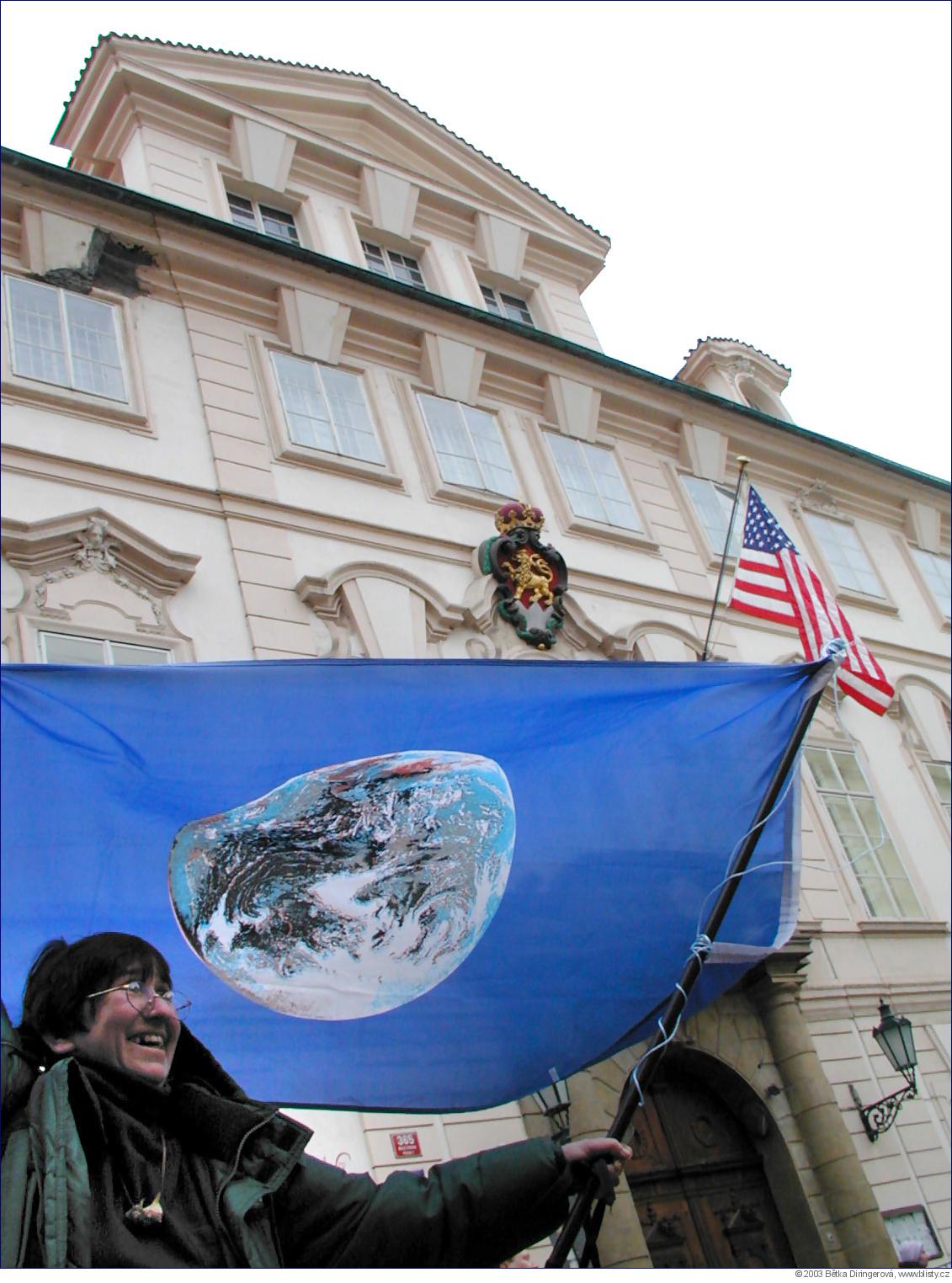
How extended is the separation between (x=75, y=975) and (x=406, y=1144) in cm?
485

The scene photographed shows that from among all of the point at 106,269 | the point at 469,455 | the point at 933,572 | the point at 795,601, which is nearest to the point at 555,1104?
the point at 795,601

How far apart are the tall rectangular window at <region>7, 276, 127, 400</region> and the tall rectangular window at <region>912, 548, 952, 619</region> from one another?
11.7 m

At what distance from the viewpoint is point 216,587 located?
9.20 metres

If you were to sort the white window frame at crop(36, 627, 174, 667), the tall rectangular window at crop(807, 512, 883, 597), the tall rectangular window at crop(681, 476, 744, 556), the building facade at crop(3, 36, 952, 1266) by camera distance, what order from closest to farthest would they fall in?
1. the white window frame at crop(36, 627, 174, 667)
2. the building facade at crop(3, 36, 952, 1266)
3. the tall rectangular window at crop(681, 476, 744, 556)
4. the tall rectangular window at crop(807, 512, 883, 597)

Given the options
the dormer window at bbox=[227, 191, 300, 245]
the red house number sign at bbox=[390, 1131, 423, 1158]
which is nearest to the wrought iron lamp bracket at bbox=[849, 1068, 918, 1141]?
the red house number sign at bbox=[390, 1131, 423, 1158]

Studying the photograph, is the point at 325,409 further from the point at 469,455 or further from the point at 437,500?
the point at 469,455

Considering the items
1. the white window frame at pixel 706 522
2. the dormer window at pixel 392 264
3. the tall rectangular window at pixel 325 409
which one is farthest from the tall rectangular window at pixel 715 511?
the tall rectangular window at pixel 325 409

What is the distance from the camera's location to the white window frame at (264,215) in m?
13.5

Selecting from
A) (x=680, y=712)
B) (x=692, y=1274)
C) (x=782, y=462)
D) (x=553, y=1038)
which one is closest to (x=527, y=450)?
(x=782, y=462)

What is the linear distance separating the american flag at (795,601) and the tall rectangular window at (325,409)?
12.8 ft

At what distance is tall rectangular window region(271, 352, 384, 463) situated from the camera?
1101 cm

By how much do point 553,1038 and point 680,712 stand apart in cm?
172

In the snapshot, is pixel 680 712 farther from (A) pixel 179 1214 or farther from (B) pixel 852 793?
(B) pixel 852 793

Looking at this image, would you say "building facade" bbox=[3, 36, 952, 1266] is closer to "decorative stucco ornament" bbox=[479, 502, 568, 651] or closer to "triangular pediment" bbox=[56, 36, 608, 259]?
"triangular pediment" bbox=[56, 36, 608, 259]
